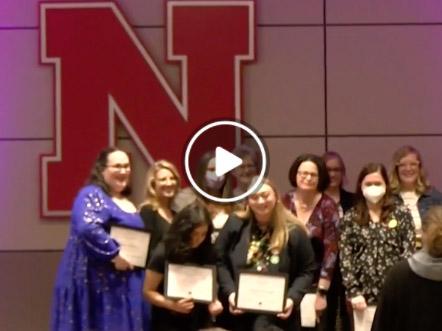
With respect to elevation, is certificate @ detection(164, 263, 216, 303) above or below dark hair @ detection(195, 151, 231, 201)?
below

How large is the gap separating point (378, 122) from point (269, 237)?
193 centimetres

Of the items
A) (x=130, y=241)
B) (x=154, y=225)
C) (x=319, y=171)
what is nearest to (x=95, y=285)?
(x=130, y=241)

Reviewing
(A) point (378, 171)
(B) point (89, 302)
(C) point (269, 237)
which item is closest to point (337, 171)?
(A) point (378, 171)

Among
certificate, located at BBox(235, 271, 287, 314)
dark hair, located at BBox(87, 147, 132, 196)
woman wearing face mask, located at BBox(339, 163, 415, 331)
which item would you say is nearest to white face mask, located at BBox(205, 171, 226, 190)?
certificate, located at BBox(235, 271, 287, 314)

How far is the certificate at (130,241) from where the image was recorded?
577 cm

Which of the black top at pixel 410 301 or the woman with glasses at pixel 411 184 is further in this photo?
the woman with glasses at pixel 411 184

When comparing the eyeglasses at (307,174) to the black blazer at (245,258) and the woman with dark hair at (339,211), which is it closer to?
the woman with dark hair at (339,211)

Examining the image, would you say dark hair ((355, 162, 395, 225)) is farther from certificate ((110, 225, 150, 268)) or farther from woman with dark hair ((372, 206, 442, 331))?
woman with dark hair ((372, 206, 442, 331))

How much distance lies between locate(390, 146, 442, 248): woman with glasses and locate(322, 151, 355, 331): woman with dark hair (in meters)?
0.30

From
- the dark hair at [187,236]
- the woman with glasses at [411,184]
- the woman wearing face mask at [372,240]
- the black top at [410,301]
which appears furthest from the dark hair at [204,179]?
the black top at [410,301]

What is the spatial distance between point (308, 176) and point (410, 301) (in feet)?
5.97

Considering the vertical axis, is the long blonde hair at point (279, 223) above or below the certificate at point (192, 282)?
above
